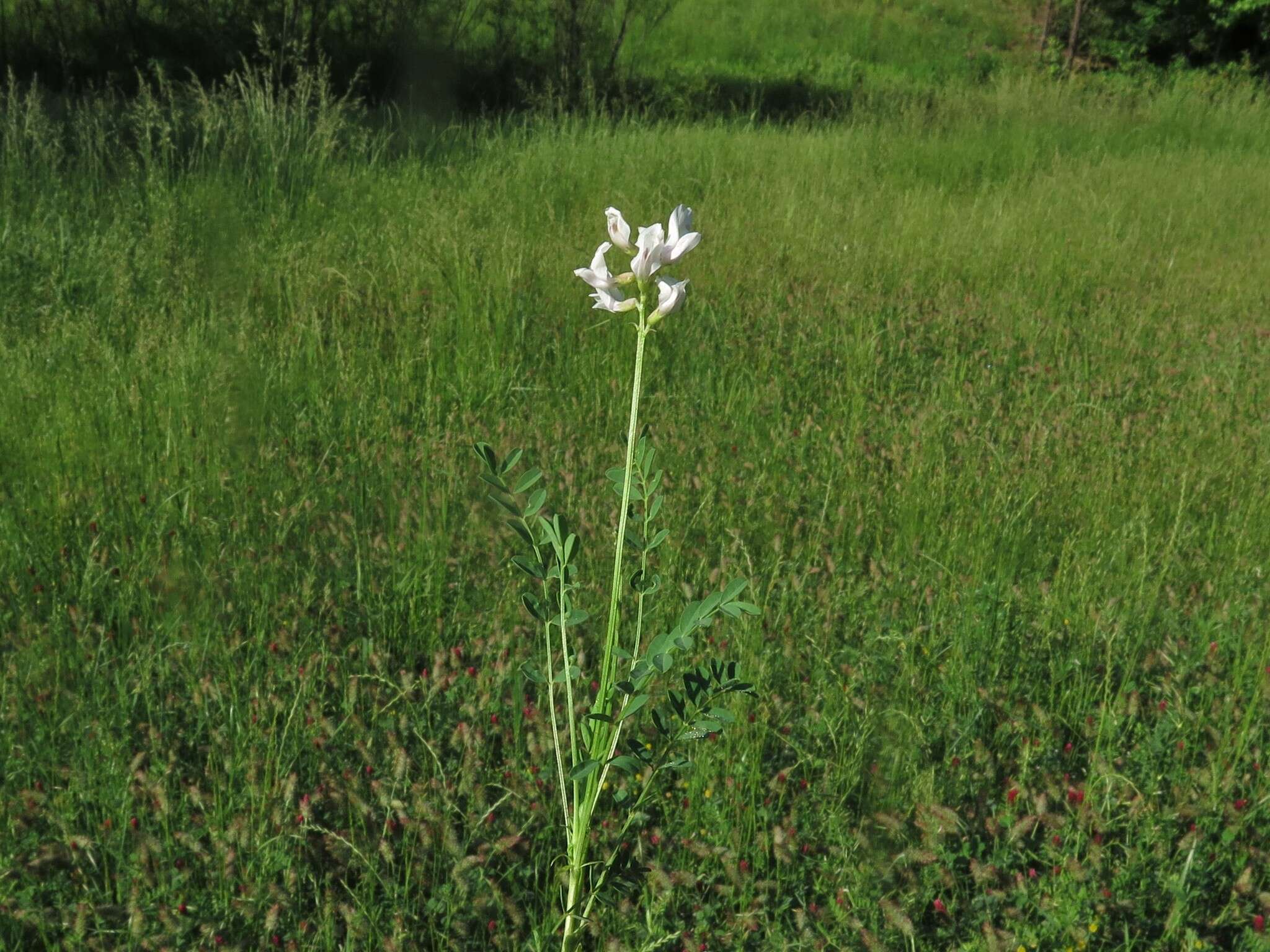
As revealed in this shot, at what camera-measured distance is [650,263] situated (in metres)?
1.53

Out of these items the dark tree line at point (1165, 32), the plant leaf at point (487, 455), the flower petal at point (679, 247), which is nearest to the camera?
the flower petal at point (679, 247)

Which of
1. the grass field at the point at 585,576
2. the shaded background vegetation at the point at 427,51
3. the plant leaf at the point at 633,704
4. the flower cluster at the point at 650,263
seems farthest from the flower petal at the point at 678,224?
the shaded background vegetation at the point at 427,51

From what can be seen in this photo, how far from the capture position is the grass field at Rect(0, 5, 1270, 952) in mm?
1897

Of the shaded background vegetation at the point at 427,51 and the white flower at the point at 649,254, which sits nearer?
the white flower at the point at 649,254

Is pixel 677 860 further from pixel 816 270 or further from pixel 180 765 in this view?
pixel 816 270

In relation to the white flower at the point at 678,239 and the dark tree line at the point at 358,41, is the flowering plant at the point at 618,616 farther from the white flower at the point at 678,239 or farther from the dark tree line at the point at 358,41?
the dark tree line at the point at 358,41

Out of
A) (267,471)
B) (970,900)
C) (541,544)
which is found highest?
(541,544)

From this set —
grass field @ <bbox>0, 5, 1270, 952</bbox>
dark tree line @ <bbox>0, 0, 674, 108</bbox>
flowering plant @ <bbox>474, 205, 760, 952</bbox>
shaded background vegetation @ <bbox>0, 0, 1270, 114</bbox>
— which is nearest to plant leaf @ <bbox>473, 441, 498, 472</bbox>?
flowering plant @ <bbox>474, 205, 760, 952</bbox>

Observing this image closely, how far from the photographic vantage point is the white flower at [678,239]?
4.92 ft

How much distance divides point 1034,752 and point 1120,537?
106 centimetres

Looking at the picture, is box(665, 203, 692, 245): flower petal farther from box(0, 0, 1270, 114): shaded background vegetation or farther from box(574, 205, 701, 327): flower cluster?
box(0, 0, 1270, 114): shaded background vegetation

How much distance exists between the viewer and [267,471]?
10.0 ft

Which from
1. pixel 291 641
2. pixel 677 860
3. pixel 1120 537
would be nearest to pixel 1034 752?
pixel 677 860

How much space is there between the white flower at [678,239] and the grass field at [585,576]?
39.8 inches
